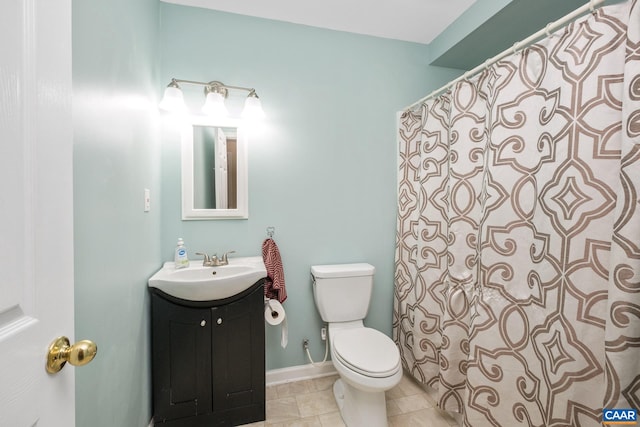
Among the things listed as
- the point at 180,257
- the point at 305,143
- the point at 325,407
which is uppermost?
the point at 305,143

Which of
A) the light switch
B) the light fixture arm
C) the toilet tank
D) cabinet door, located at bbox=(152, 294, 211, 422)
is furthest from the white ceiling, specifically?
cabinet door, located at bbox=(152, 294, 211, 422)

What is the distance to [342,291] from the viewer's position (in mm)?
1729

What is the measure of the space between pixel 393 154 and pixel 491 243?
100 cm

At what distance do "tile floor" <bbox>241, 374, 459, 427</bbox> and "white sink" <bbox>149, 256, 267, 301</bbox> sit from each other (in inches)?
31.5

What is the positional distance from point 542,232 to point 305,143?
4.52 ft

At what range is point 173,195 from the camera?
163 centimetres

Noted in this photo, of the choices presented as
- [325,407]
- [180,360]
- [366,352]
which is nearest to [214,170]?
[180,360]

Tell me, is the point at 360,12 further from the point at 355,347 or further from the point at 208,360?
the point at 208,360

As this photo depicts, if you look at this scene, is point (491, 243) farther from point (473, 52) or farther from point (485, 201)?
point (473, 52)

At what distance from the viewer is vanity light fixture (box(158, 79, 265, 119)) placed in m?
1.48

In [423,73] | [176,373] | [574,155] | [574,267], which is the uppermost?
[423,73]

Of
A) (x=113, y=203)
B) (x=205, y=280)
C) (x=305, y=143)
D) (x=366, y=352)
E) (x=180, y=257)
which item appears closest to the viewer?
(x=113, y=203)

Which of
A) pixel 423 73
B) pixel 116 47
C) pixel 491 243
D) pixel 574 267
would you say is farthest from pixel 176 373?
pixel 423 73

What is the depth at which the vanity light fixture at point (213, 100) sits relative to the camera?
1.48 metres
